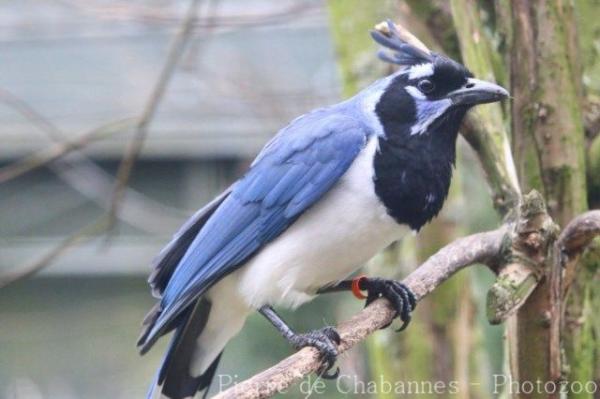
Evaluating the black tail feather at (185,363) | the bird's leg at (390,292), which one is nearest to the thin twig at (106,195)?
the black tail feather at (185,363)

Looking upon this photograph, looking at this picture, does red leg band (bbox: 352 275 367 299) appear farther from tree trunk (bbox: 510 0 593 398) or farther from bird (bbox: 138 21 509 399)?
tree trunk (bbox: 510 0 593 398)

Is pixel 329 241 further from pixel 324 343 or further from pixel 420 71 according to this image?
pixel 420 71

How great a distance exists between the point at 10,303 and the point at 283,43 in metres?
3.03

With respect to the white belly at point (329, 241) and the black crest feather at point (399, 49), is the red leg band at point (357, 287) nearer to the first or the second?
the white belly at point (329, 241)

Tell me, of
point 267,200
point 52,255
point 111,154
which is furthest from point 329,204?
point 111,154

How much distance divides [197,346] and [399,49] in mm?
1188

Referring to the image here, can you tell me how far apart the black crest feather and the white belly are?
29 centimetres

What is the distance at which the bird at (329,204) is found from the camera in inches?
140

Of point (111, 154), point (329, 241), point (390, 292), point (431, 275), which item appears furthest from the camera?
point (111, 154)

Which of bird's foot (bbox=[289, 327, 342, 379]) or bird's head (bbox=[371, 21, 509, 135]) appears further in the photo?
bird's head (bbox=[371, 21, 509, 135])

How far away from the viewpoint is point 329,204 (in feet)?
11.8

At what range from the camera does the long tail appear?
12.8 feet

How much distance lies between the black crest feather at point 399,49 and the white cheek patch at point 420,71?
18 millimetres

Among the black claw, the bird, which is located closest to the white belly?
the bird
